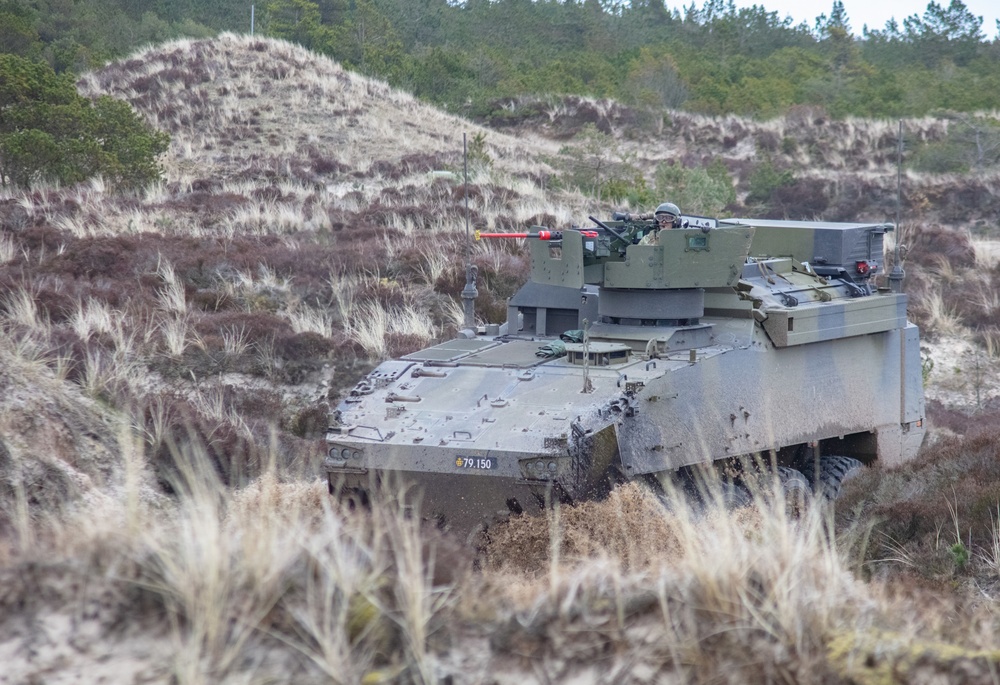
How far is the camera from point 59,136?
73.5 ft

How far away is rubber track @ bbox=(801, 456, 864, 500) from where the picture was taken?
10750mm

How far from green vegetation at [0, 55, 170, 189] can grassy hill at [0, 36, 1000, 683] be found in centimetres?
81

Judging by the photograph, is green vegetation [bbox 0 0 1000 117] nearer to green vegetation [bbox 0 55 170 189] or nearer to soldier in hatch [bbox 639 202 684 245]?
green vegetation [bbox 0 55 170 189]

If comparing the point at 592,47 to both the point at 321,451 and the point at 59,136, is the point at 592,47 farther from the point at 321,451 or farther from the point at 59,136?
the point at 321,451

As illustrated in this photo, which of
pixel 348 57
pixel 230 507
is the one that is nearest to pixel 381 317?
pixel 230 507

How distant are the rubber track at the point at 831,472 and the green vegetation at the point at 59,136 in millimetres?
15473

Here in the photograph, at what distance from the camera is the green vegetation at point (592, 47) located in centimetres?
3991

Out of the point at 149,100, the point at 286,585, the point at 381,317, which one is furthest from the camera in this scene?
the point at 149,100

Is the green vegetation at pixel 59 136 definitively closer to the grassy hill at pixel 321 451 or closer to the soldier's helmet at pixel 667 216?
the grassy hill at pixel 321 451

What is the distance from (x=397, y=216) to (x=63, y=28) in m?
23.8

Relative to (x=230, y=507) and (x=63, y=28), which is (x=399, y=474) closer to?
(x=230, y=507)

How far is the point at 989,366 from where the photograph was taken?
17719 mm

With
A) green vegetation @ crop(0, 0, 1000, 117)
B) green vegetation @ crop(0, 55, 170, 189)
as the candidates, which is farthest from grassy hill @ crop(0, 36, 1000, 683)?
green vegetation @ crop(0, 0, 1000, 117)

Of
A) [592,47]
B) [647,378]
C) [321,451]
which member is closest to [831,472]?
[647,378]
